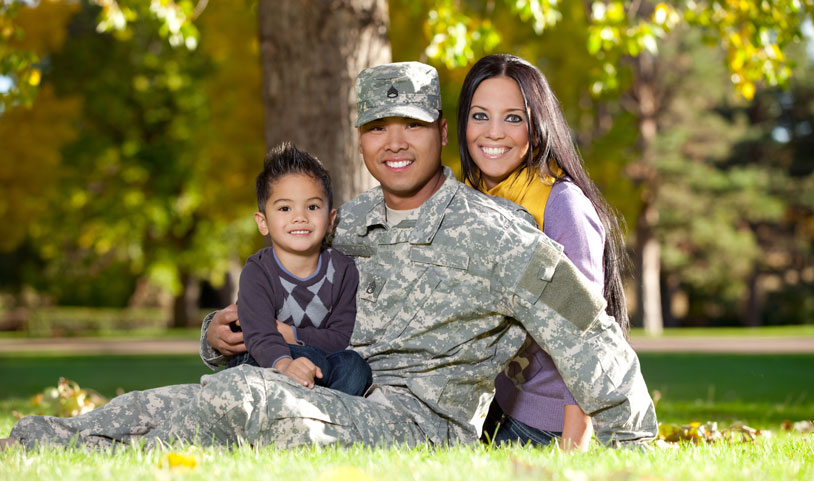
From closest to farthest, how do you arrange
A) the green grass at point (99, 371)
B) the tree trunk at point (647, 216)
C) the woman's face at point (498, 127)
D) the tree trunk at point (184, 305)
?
1. the woman's face at point (498, 127)
2. the green grass at point (99, 371)
3. the tree trunk at point (647, 216)
4. the tree trunk at point (184, 305)

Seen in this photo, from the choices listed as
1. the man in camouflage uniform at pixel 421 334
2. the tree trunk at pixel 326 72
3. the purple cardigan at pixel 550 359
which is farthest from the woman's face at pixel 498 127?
the tree trunk at pixel 326 72

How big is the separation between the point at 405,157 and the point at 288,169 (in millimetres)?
581

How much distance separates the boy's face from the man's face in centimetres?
31

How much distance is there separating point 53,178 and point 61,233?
854 centimetres

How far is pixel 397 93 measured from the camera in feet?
13.3

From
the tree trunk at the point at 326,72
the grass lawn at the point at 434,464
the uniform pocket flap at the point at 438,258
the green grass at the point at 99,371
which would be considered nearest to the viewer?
the grass lawn at the point at 434,464

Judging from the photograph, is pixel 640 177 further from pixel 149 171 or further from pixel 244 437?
pixel 244 437

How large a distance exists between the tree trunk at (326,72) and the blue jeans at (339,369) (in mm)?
2288

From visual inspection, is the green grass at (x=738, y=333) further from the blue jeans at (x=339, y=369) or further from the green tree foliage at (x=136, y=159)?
the blue jeans at (x=339, y=369)

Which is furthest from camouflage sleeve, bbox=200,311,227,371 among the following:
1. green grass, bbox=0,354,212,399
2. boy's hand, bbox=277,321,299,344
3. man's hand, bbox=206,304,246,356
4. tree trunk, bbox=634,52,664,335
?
tree trunk, bbox=634,52,664,335

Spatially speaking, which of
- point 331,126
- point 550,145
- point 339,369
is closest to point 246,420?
point 339,369

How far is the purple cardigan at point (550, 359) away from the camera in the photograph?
12.7 ft

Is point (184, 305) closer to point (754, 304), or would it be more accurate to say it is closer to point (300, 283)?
point (754, 304)

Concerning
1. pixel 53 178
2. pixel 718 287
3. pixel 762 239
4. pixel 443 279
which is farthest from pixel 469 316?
pixel 762 239
